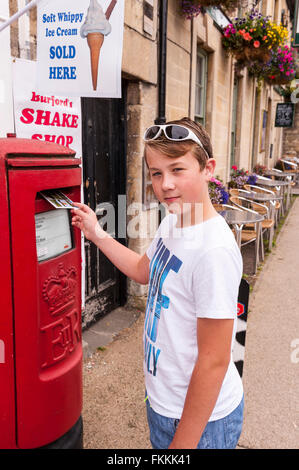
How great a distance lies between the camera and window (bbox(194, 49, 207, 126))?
6645mm

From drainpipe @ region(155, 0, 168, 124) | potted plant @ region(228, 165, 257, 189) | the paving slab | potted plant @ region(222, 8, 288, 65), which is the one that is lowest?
the paving slab

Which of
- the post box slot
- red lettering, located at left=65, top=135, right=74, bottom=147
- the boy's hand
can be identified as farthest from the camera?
red lettering, located at left=65, top=135, right=74, bottom=147

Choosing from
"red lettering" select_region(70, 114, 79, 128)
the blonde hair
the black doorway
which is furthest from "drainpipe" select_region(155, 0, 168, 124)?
the blonde hair

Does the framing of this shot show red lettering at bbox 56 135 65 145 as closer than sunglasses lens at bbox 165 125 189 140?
No

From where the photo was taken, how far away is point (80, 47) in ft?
7.17

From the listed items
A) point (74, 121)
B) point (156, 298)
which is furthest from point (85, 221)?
point (74, 121)

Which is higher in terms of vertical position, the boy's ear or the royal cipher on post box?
the boy's ear

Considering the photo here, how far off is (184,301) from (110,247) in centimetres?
65

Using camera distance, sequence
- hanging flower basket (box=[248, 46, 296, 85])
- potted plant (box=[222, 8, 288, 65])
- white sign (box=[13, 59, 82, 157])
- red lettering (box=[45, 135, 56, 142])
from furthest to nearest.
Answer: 1. hanging flower basket (box=[248, 46, 296, 85])
2. potted plant (box=[222, 8, 288, 65])
3. red lettering (box=[45, 135, 56, 142])
4. white sign (box=[13, 59, 82, 157])

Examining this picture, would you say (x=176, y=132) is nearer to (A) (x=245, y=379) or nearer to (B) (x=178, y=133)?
(B) (x=178, y=133)

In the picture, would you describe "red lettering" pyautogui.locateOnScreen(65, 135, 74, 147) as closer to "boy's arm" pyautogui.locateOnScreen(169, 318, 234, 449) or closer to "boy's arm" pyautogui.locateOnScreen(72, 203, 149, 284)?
"boy's arm" pyautogui.locateOnScreen(72, 203, 149, 284)

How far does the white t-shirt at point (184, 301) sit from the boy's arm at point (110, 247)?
29 cm

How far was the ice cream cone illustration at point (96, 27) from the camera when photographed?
2.09m

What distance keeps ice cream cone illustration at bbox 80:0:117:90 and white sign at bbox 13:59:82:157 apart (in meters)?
0.42
